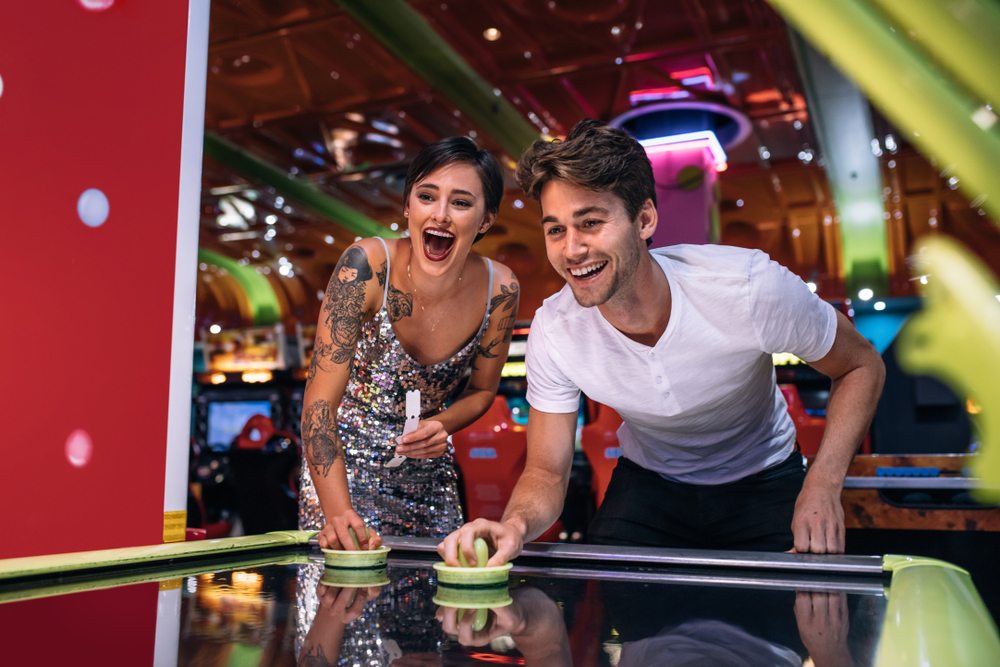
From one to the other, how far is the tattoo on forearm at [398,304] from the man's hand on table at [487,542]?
32.0 inches

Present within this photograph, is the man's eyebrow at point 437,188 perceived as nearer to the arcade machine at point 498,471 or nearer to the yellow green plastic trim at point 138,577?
the yellow green plastic trim at point 138,577

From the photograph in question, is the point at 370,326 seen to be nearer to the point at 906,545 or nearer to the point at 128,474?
the point at 128,474

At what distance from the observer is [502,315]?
6.88 feet

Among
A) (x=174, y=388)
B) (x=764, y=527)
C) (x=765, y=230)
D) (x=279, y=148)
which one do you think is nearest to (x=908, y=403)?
(x=764, y=527)

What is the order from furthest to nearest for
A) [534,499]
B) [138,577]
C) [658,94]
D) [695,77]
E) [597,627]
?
[658,94]
[695,77]
[534,499]
[138,577]
[597,627]

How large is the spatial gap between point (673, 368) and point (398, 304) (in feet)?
2.47

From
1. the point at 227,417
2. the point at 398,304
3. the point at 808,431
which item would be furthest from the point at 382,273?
the point at 227,417

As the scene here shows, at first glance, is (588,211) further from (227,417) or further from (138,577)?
(227,417)

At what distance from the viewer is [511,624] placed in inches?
34.0

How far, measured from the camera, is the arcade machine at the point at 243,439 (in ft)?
15.3

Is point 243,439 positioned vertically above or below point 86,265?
below

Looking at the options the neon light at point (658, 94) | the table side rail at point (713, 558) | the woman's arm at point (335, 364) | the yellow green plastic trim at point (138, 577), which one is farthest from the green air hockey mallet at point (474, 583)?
the neon light at point (658, 94)

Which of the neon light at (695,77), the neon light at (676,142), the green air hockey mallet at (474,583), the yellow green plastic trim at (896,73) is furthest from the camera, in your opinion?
the neon light at (695,77)

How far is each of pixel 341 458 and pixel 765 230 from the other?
324 inches
